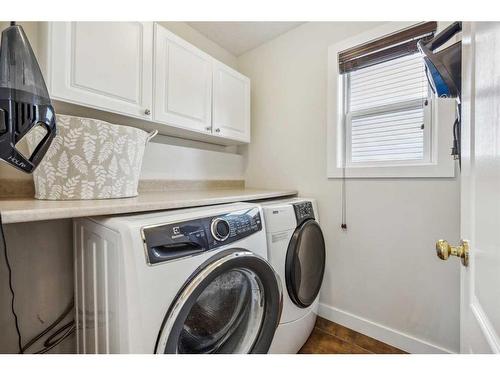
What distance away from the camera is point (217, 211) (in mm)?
964

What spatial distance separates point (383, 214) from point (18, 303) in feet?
6.83

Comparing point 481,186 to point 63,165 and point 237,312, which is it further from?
point 63,165

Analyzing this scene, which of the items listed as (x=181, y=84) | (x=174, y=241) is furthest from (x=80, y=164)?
(x=181, y=84)

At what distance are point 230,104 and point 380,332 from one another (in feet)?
6.51

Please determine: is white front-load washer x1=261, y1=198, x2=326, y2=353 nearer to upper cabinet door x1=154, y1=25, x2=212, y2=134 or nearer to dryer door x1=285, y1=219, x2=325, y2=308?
dryer door x1=285, y1=219, x2=325, y2=308

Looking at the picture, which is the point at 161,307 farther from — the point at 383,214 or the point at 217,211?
the point at 383,214

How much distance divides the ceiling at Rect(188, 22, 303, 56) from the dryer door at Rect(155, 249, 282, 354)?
1858mm

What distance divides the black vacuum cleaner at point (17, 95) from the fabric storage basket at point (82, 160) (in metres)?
0.20

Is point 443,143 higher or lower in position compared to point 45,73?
lower

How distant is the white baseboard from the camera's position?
1.34m

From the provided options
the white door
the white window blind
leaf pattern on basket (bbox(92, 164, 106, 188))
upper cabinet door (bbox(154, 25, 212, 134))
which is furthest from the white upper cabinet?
the white door

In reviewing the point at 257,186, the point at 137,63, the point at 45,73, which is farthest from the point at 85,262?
the point at 257,186

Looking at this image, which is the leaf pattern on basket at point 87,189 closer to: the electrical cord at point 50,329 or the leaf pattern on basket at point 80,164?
the leaf pattern on basket at point 80,164
